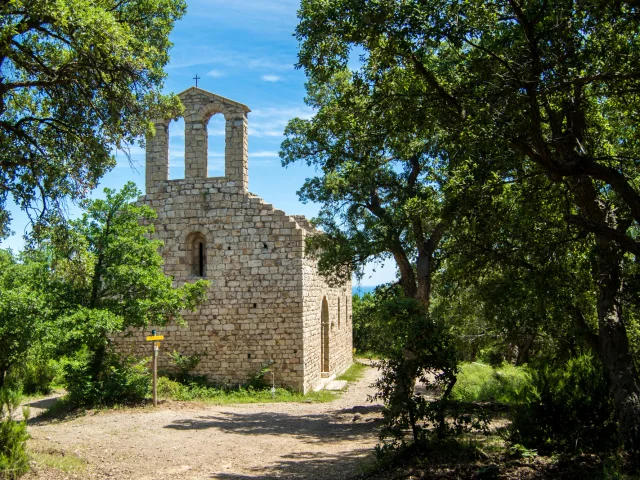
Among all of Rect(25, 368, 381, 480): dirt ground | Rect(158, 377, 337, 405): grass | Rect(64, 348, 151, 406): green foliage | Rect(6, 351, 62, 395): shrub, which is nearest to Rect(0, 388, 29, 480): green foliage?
Rect(25, 368, 381, 480): dirt ground

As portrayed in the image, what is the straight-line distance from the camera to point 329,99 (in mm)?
14531

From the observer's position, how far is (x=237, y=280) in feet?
53.1

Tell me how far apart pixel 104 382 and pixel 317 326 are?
671 centimetres

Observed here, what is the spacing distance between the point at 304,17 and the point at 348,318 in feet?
63.4

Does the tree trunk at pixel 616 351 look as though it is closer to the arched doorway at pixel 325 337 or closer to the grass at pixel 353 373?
the arched doorway at pixel 325 337

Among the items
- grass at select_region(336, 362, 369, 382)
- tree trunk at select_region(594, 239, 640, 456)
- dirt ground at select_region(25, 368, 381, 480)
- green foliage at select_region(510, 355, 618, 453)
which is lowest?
grass at select_region(336, 362, 369, 382)

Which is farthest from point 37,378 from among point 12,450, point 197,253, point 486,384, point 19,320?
point 486,384

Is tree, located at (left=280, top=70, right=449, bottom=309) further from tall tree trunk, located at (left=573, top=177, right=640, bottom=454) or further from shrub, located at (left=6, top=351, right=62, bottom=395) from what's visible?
shrub, located at (left=6, top=351, right=62, bottom=395)

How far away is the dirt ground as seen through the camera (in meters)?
7.93

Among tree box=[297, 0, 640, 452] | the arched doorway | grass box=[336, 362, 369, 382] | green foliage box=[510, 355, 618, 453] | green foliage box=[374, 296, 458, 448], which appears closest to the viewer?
tree box=[297, 0, 640, 452]

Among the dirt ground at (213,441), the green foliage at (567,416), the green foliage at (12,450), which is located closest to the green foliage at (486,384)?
the dirt ground at (213,441)

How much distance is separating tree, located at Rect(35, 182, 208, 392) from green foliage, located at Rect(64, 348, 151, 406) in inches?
5.6

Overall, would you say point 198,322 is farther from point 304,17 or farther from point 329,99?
point 304,17

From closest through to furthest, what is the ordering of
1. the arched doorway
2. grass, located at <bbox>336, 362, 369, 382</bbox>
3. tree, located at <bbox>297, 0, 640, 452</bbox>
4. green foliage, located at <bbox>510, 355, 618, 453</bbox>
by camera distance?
tree, located at <bbox>297, 0, 640, 452</bbox>, green foliage, located at <bbox>510, 355, 618, 453</bbox>, the arched doorway, grass, located at <bbox>336, 362, 369, 382</bbox>
